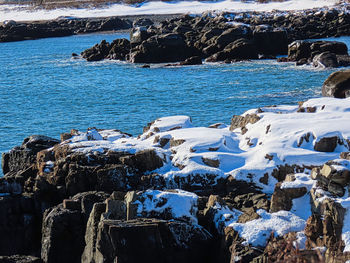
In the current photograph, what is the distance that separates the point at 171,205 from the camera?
1166 cm

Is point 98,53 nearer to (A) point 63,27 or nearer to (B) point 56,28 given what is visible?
(B) point 56,28

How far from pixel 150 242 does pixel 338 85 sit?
17305mm

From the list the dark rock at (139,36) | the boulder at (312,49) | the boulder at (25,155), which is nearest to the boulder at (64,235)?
the boulder at (25,155)

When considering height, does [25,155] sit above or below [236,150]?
below

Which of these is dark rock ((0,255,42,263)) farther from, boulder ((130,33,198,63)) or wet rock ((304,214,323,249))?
boulder ((130,33,198,63))

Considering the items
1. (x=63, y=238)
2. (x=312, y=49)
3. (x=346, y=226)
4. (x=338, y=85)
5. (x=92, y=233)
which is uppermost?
(x=346, y=226)

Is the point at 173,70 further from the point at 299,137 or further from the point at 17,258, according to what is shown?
the point at 17,258

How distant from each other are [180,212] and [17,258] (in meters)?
3.77

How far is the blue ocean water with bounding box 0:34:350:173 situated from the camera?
29734 millimetres

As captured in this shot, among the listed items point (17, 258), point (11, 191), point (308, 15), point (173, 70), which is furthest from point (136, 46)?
point (17, 258)

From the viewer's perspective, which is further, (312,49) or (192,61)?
(192,61)

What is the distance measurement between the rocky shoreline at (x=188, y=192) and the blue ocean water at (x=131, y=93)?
29.7ft

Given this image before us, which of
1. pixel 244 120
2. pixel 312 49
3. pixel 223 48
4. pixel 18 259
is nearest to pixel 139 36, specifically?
pixel 223 48

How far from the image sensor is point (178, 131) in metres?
18.0
